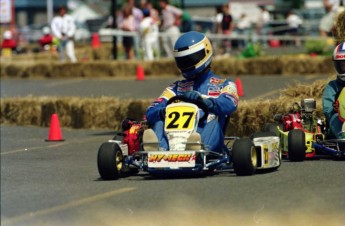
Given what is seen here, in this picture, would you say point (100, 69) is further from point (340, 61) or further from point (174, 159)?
point (174, 159)

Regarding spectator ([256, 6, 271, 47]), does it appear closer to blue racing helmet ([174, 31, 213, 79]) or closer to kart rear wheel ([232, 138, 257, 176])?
blue racing helmet ([174, 31, 213, 79])

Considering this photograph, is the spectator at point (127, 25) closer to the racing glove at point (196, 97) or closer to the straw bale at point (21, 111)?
the straw bale at point (21, 111)

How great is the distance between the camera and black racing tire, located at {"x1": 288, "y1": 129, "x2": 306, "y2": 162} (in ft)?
39.0

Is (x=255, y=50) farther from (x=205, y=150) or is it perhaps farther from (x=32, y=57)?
(x=205, y=150)

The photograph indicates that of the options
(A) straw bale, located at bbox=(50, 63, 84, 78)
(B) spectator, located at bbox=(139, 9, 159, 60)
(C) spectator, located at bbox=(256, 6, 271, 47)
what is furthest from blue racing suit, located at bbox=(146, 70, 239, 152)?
(C) spectator, located at bbox=(256, 6, 271, 47)

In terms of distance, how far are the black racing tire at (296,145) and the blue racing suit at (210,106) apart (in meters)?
1.01

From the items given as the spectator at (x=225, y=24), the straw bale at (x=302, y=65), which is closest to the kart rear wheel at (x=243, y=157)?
the straw bale at (x=302, y=65)

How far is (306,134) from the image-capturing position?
1224 centimetres

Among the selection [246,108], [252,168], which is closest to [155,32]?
[246,108]

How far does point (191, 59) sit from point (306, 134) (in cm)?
176

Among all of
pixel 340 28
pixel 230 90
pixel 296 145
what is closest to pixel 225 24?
pixel 340 28

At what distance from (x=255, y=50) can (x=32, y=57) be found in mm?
7870

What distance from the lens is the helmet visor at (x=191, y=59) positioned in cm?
1128

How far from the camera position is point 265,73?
24531 millimetres
